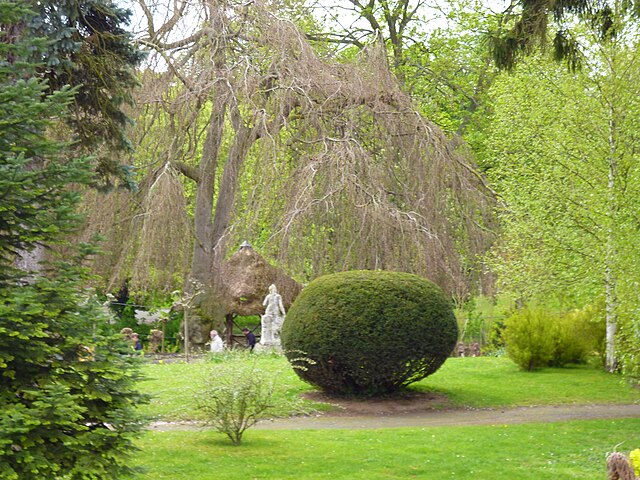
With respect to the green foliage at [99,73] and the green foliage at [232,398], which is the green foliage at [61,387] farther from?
the green foliage at [99,73]

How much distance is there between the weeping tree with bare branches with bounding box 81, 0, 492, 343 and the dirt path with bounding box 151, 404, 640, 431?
5.03 m

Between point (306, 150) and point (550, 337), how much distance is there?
692 centimetres

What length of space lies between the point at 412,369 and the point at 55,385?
8679 mm

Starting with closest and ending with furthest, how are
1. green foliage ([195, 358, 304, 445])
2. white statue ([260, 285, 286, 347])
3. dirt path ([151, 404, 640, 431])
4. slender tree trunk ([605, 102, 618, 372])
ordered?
green foliage ([195, 358, 304, 445]) → dirt path ([151, 404, 640, 431]) → slender tree trunk ([605, 102, 618, 372]) → white statue ([260, 285, 286, 347])

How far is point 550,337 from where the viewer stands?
17.8 meters

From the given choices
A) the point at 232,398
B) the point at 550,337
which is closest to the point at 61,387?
the point at 232,398

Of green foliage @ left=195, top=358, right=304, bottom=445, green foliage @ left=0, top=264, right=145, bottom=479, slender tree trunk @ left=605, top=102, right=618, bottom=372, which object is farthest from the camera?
slender tree trunk @ left=605, top=102, right=618, bottom=372

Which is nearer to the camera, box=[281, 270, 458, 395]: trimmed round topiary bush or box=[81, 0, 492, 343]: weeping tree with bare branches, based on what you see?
box=[281, 270, 458, 395]: trimmed round topiary bush

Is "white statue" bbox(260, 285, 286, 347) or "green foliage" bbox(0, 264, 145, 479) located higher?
"white statue" bbox(260, 285, 286, 347)

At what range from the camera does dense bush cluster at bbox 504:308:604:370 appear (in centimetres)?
1762

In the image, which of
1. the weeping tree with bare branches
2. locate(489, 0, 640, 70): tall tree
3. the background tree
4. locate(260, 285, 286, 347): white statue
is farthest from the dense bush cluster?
the background tree

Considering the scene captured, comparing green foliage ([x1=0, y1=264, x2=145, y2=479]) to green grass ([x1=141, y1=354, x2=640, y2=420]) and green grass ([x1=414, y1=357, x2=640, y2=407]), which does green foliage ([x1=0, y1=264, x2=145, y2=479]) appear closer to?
green grass ([x1=141, y1=354, x2=640, y2=420])

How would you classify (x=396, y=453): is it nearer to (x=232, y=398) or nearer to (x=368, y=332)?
(x=232, y=398)

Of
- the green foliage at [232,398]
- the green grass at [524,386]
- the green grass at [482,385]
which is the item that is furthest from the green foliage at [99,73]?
the green grass at [524,386]
